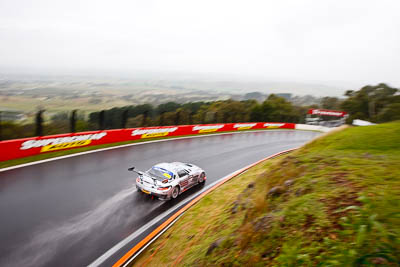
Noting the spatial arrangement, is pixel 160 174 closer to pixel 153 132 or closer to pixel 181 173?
pixel 181 173

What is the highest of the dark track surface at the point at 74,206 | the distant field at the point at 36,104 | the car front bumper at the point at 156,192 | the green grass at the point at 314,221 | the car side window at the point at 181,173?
the distant field at the point at 36,104

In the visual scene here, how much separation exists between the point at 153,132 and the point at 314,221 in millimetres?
16763

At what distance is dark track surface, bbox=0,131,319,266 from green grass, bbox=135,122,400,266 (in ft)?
4.93

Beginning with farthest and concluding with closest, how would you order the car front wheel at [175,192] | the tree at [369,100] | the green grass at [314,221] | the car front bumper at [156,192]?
the tree at [369,100]
the car front wheel at [175,192]
the car front bumper at [156,192]
the green grass at [314,221]

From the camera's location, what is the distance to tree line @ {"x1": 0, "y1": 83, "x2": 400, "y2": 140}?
46.3 ft

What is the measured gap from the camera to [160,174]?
9.24m

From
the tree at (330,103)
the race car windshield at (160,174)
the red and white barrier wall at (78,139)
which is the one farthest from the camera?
the tree at (330,103)

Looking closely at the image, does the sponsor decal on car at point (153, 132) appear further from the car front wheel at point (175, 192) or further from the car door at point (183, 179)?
the car front wheel at point (175, 192)

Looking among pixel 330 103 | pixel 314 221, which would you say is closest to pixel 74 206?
pixel 314 221

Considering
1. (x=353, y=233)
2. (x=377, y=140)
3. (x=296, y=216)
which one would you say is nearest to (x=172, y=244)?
(x=296, y=216)

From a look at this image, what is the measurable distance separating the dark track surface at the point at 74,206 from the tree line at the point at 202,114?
2653 mm

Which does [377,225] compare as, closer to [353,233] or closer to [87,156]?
[353,233]

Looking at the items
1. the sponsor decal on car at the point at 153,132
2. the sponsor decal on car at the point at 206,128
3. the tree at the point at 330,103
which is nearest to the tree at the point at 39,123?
the sponsor decal on car at the point at 153,132

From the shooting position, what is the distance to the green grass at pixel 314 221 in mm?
3072
